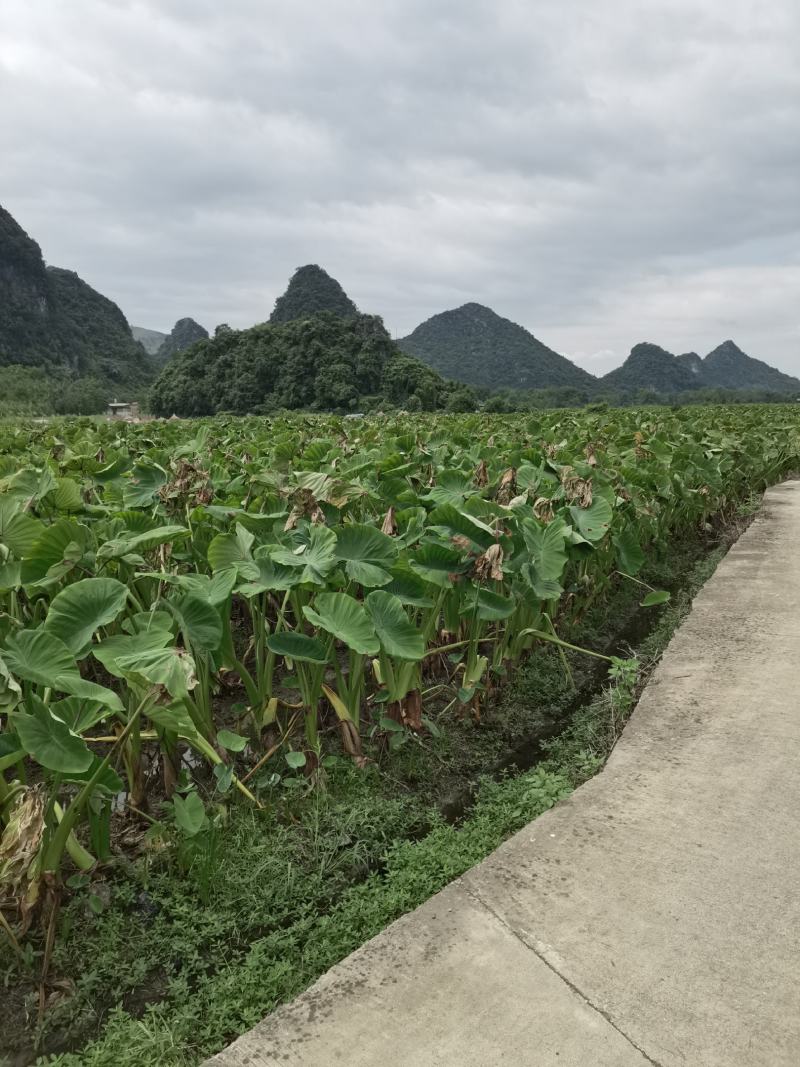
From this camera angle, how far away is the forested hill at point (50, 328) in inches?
2170

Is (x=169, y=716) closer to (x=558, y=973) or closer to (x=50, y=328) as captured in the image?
(x=558, y=973)

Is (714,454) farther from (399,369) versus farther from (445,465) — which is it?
(399,369)

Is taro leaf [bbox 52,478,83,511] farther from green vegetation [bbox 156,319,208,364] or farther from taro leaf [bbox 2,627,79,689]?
green vegetation [bbox 156,319,208,364]

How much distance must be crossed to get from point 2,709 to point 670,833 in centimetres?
163

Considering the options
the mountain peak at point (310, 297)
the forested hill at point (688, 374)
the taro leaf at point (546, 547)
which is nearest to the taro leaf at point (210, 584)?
the taro leaf at point (546, 547)

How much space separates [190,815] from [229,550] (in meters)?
0.83

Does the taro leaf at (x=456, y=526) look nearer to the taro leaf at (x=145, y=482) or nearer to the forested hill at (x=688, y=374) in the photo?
the taro leaf at (x=145, y=482)

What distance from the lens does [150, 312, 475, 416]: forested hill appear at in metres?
36.2

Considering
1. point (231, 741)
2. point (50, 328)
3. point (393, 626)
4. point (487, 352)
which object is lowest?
point (231, 741)

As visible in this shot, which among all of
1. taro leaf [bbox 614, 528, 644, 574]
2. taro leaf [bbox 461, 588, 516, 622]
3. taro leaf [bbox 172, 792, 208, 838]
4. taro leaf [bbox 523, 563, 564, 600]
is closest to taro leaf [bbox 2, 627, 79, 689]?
taro leaf [bbox 172, 792, 208, 838]

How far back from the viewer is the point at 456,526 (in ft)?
8.34

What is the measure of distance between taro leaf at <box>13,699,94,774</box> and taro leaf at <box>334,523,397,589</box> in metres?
0.97

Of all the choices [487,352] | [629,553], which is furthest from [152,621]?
[487,352]

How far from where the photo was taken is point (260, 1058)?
1280mm
